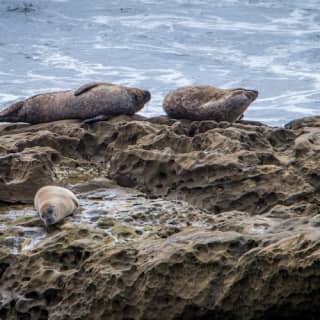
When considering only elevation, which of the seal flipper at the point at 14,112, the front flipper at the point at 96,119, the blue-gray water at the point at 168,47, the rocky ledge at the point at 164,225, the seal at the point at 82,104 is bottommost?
the blue-gray water at the point at 168,47

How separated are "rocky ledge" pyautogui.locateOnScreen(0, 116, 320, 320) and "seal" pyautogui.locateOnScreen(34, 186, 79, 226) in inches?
2.5

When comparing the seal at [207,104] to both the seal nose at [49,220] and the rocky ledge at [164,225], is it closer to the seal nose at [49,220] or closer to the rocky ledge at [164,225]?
the rocky ledge at [164,225]

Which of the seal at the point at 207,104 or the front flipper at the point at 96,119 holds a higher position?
the front flipper at the point at 96,119

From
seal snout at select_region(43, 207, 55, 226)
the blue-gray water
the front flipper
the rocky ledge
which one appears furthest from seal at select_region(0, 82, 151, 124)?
the blue-gray water

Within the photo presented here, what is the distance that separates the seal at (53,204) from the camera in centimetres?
499

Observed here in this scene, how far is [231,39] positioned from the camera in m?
19.9

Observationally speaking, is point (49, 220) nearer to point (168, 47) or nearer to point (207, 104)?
point (207, 104)

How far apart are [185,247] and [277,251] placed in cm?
44

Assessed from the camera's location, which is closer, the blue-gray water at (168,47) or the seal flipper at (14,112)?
the seal flipper at (14,112)

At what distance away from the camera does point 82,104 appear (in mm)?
8711

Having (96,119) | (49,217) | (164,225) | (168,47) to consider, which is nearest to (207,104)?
(96,119)

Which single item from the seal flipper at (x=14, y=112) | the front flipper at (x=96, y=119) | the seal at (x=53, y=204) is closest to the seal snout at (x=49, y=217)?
the seal at (x=53, y=204)

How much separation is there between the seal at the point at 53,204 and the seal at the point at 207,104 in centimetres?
334

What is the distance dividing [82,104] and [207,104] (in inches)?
49.1
